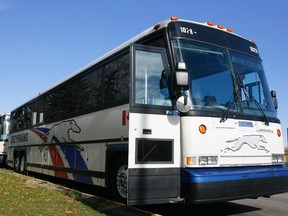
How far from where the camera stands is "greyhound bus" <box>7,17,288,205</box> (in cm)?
592

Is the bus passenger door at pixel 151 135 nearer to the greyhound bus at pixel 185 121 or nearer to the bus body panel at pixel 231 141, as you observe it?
the greyhound bus at pixel 185 121

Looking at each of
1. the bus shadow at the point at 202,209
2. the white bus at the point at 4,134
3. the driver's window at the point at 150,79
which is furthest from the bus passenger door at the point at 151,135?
the white bus at the point at 4,134

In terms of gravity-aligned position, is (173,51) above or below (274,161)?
above

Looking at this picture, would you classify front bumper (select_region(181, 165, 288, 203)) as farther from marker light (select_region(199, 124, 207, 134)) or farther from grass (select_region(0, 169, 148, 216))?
grass (select_region(0, 169, 148, 216))

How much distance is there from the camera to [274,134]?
714 centimetres

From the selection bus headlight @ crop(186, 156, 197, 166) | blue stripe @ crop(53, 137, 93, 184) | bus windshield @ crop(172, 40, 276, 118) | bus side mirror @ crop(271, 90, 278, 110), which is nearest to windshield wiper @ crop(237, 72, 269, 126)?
bus windshield @ crop(172, 40, 276, 118)

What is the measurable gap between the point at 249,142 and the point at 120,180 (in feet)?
8.53

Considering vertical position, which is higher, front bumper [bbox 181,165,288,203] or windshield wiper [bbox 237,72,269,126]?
windshield wiper [bbox 237,72,269,126]

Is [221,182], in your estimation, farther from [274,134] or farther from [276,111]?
[276,111]

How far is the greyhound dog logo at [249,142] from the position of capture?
6.43 m

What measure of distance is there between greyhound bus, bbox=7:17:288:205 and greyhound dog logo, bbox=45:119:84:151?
1.09m

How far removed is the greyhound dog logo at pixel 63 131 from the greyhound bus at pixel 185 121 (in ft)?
3.57

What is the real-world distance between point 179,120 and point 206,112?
484mm

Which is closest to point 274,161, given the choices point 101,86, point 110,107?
point 110,107
